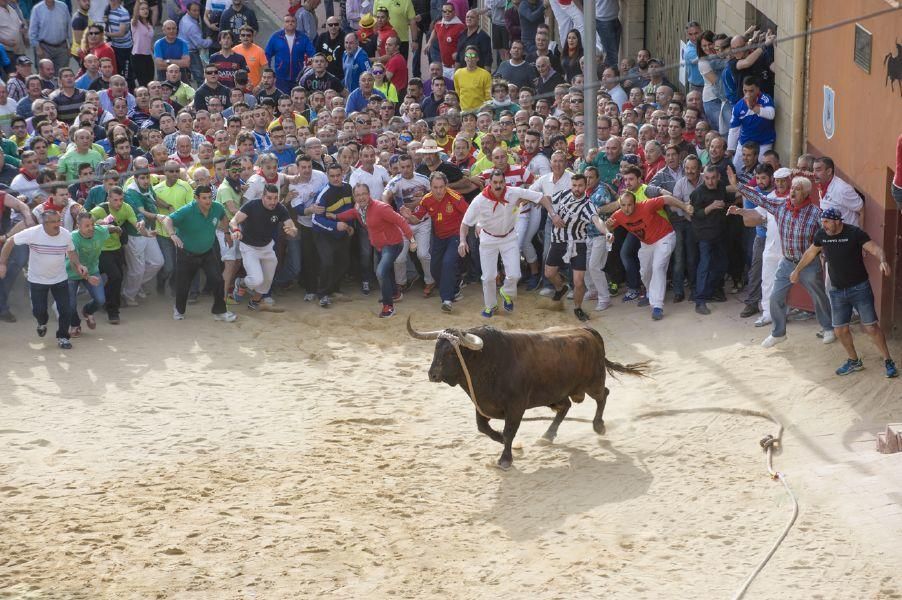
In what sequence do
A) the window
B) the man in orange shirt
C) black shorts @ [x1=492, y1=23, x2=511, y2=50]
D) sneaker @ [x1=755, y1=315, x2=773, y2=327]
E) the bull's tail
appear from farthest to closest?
1. black shorts @ [x1=492, y1=23, x2=511, y2=50]
2. the man in orange shirt
3. sneaker @ [x1=755, y1=315, x2=773, y2=327]
4. the window
5. the bull's tail

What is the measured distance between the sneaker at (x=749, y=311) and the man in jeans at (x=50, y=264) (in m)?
7.17

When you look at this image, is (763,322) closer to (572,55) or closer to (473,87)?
(572,55)

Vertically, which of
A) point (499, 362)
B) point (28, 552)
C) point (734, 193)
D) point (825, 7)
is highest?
point (825, 7)

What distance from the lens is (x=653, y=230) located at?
1611cm

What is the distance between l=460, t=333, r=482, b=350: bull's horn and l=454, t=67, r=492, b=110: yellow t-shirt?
9.53 meters

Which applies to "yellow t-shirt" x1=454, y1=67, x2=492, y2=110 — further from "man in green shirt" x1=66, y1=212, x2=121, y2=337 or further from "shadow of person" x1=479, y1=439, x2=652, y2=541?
"shadow of person" x1=479, y1=439, x2=652, y2=541

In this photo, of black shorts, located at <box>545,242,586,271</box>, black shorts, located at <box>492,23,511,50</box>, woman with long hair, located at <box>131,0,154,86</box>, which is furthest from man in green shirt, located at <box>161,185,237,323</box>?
black shorts, located at <box>492,23,511,50</box>

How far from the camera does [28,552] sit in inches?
435

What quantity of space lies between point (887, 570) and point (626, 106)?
398 inches

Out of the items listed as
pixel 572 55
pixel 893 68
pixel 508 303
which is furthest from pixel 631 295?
pixel 572 55

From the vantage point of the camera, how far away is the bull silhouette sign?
13148mm

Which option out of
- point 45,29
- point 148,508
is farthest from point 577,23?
point 148,508

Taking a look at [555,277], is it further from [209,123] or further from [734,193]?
[209,123]

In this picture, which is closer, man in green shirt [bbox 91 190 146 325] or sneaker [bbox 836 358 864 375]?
sneaker [bbox 836 358 864 375]
